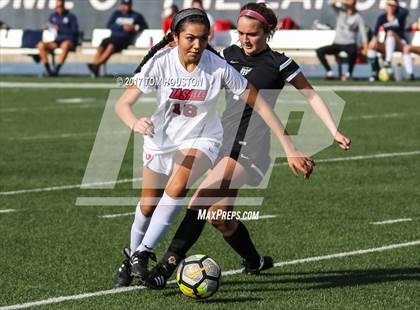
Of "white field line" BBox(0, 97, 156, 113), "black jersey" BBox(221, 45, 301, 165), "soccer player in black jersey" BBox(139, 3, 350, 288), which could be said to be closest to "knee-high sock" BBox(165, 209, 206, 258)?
"soccer player in black jersey" BBox(139, 3, 350, 288)

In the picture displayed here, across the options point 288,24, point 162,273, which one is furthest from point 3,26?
point 162,273

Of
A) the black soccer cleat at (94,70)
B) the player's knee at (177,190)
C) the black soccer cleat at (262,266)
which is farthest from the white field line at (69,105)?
the player's knee at (177,190)

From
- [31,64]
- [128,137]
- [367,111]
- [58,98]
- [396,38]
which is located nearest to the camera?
[128,137]

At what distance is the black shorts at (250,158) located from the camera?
797 centimetres

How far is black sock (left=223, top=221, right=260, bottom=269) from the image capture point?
816 cm

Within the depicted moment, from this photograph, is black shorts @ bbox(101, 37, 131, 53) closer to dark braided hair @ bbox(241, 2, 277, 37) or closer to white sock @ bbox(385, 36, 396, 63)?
white sock @ bbox(385, 36, 396, 63)

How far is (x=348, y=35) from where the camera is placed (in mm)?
27797

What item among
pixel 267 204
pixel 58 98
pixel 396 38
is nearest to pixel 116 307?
pixel 267 204

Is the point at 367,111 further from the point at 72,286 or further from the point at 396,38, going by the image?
the point at 72,286

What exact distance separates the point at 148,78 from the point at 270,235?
2794 millimetres

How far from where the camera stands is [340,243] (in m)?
9.47

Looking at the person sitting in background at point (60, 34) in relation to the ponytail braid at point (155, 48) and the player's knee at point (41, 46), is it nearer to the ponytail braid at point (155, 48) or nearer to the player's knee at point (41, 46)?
the player's knee at point (41, 46)

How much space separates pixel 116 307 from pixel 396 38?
21.3 metres

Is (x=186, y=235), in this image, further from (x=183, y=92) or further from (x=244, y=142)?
(x=183, y=92)
